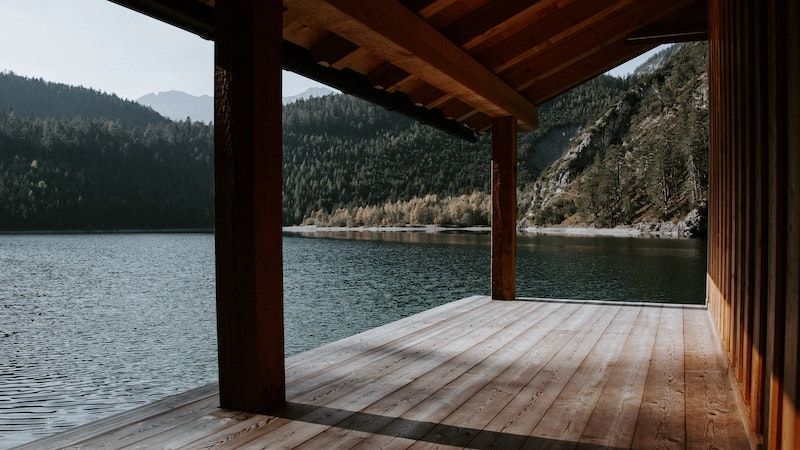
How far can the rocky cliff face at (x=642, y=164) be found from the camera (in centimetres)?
3834

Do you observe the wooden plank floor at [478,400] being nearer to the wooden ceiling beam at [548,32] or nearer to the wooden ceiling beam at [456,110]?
the wooden ceiling beam at [548,32]

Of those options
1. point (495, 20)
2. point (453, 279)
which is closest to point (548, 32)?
point (495, 20)

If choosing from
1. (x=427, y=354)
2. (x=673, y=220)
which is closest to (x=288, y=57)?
(x=427, y=354)

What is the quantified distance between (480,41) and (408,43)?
0.97m

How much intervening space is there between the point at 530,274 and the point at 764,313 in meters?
16.8

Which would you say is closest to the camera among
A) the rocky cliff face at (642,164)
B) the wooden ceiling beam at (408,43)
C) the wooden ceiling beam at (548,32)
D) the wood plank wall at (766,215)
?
the wood plank wall at (766,215)

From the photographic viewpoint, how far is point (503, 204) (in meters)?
5.46

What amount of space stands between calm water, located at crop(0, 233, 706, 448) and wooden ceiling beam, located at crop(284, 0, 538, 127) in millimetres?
4162

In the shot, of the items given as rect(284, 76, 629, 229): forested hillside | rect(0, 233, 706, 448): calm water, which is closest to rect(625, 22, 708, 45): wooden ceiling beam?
rect(0, 233, 706, 448): calm water

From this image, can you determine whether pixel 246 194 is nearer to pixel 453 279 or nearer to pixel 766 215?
pixel 766 215

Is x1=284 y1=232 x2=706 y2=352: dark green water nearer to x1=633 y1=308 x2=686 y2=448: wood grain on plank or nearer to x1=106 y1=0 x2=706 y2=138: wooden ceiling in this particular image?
x1=106 y1=0 x2=706 y2=138: wooden ceiling

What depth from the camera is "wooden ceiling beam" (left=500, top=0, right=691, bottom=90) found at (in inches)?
179

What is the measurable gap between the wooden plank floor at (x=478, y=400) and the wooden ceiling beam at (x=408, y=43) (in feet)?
5.21

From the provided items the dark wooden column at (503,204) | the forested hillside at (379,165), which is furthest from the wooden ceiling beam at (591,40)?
the forested hillside at (379,165)
